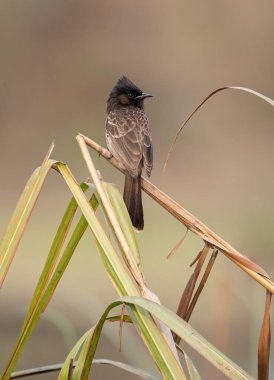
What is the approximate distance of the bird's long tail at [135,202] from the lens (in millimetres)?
3914

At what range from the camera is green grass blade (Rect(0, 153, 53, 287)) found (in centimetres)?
241

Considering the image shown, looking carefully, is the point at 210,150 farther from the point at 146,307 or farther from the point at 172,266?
the point at 146,307


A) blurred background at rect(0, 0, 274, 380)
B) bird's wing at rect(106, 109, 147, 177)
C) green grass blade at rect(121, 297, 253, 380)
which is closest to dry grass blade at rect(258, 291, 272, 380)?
green grass blade at rect(121, 297, 253, 380)

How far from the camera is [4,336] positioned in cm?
770

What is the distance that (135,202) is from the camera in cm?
395

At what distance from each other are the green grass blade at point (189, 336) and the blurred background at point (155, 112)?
581 centimetres

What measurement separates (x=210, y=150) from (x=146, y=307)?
10.3 meters

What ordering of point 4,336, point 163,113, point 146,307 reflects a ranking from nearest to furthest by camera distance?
1. point 146,307
2. point 4,336
3. point 163,113

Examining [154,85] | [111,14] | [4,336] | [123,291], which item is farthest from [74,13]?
[123,291]

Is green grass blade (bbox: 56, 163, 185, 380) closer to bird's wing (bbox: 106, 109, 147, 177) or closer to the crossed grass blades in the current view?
the crossed grass blades

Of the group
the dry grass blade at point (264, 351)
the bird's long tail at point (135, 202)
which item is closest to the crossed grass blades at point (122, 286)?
the dry grass blade at point (264, 351)

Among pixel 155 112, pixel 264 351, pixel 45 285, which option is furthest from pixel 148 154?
pixel 155 112

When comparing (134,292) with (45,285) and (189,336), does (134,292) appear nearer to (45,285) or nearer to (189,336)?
(189,336)

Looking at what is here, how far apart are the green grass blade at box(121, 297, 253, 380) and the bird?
5.20 ft
